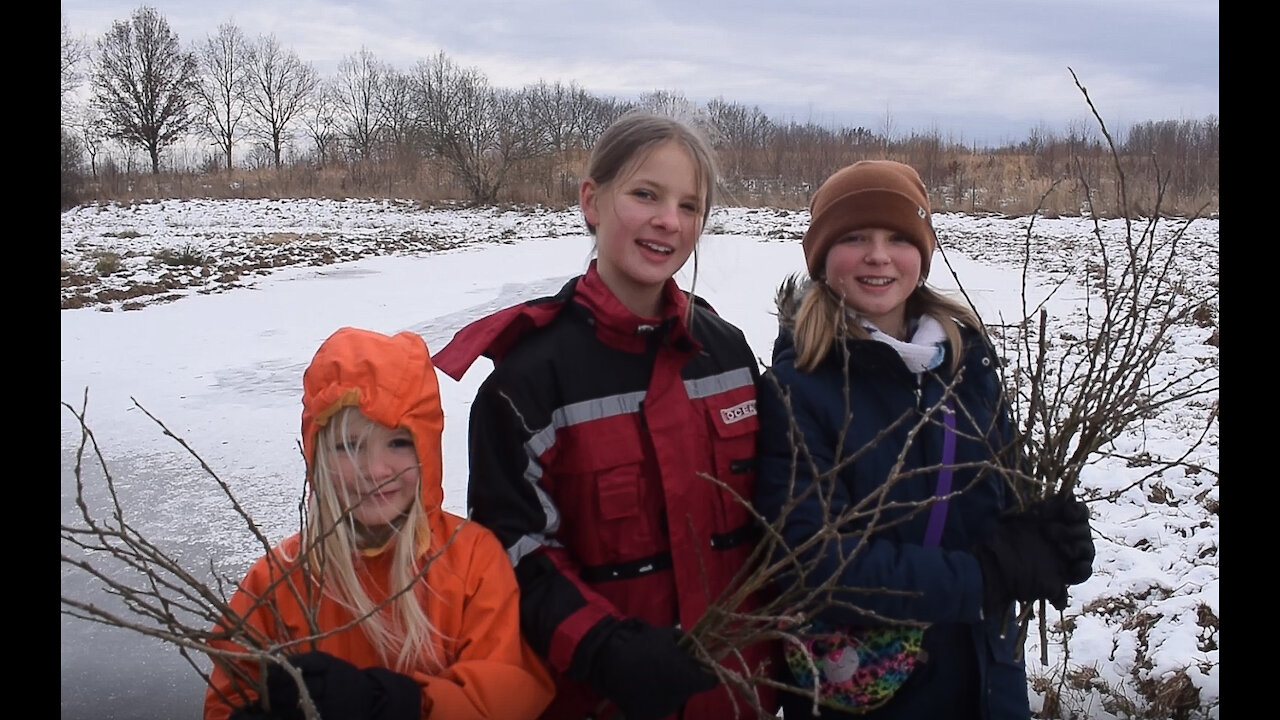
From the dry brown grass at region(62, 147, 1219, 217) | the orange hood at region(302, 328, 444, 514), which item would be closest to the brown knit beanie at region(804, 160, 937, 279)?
the orange hood at region(302, 328, 444, 514)

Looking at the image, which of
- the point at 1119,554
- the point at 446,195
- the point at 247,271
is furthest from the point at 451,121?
the point at 1119,554

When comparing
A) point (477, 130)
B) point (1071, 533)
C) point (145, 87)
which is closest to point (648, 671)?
point (1071, 533)

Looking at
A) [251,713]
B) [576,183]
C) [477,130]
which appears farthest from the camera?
[477,130]

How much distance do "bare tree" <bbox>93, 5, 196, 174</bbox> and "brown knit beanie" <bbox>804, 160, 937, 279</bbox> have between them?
40522 millimetres

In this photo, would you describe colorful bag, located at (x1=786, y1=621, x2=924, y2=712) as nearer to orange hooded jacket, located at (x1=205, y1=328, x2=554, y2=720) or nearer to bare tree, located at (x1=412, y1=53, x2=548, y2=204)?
orange hooded jacket, located at (x1=205, y1=328, x2=554, y2=720)

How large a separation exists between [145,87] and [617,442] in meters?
43.0

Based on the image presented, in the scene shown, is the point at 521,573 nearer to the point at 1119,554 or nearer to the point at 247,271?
the point at 1119,554

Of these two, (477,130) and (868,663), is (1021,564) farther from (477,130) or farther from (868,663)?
(477,130)

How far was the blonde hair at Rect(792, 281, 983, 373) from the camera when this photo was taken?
1986 mm

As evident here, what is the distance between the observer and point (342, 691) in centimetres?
149

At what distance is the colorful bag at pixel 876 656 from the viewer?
1908 mm

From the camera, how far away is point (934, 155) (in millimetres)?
26750

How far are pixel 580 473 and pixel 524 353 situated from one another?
0.91 ft

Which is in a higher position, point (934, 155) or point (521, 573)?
point (934, 155)
